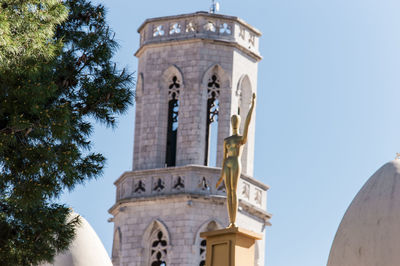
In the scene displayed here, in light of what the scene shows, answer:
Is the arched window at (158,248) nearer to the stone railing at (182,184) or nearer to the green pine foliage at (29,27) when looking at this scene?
the stone railing at (182,184)

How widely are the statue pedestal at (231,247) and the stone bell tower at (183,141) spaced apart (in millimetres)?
19732

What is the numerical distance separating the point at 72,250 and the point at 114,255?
15.9 feet

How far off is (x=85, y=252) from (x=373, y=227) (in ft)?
27.6

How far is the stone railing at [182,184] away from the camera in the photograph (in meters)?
41.0

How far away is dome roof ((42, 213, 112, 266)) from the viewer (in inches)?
1490

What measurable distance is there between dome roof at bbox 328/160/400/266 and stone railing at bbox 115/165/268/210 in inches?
220

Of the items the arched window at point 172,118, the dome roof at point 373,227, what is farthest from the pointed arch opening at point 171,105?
the dome roof at point 373,227

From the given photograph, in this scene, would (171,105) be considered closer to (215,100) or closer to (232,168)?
(215,100)

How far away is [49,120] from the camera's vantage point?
2202 cm

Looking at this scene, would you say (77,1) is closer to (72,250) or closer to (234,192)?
(234,192)

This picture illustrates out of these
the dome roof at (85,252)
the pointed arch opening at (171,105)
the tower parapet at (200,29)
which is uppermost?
the tower parapet at (200,29)

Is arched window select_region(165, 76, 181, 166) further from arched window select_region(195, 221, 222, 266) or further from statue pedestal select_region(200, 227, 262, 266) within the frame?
statue pedestal select_region(200, 227, 262, 266)

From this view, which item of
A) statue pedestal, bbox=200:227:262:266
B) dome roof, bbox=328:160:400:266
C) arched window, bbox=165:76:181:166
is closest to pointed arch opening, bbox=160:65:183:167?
arched window, bbox=165:76:181:166

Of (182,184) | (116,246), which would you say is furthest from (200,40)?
(116,246)
